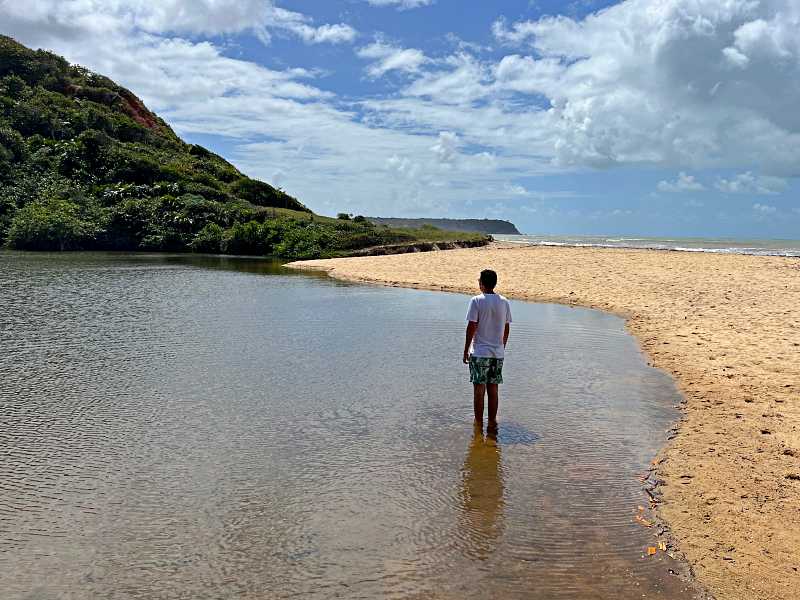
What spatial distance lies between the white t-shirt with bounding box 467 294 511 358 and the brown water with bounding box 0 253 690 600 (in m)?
1.15

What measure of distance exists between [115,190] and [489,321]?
6933cm

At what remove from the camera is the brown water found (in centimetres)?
505

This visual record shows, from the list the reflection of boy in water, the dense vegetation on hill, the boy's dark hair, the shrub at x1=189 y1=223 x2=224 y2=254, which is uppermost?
the dense vegetation on hill

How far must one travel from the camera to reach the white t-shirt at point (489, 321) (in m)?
8.54

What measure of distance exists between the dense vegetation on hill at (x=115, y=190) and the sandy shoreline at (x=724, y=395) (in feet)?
107

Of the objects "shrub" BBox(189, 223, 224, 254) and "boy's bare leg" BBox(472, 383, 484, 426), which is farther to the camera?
"shrub" BBox(189, 223, 224, 254)

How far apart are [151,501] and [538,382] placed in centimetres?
743

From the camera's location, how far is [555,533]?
5789 millimetres

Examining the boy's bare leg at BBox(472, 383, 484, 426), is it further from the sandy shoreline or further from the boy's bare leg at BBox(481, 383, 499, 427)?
the sandy shoreline

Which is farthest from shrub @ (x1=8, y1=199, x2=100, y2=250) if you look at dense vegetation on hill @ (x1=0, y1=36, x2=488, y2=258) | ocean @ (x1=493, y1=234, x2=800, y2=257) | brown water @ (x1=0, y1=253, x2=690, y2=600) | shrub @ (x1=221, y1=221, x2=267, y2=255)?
brown water @ (x1=0, y1=253, x2=690, y2=600)

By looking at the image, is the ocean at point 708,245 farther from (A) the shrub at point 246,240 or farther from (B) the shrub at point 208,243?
(B) the shrub at point 208,243

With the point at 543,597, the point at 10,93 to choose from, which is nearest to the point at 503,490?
the point at 543,597

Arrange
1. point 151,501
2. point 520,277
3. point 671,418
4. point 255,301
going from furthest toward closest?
1. point 520,277
2. point 255,301
3. point 671,418
4. point 151,501

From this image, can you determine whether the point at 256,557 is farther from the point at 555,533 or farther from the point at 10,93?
the point at 10,93
